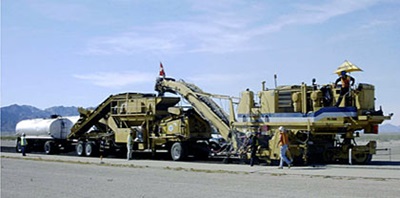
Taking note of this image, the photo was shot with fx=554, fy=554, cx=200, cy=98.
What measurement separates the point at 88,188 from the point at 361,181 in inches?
306

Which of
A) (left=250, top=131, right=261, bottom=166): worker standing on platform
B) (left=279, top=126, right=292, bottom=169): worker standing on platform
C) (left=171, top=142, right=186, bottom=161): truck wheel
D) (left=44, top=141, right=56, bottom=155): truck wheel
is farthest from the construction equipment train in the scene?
(left=44, top=141, right=56, bottom=155): truck wheel

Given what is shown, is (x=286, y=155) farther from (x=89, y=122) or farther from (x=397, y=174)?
(x=89, y=122)

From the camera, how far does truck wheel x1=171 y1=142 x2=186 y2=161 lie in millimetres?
27672

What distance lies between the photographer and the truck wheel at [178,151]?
90.8ft

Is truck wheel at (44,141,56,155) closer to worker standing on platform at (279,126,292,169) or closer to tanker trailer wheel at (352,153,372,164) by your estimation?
worker standing on platform at (279,126,292,169)

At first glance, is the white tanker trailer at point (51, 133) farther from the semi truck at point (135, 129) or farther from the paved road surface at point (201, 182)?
the paved road surface at point (201, 182)

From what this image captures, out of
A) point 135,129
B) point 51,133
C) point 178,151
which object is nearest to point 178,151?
point 178,151

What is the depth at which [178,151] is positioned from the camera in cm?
2784

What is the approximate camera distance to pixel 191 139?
28422 mm

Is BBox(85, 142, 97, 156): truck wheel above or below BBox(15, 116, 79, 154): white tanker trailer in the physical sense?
below

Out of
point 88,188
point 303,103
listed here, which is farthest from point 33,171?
point 303,103

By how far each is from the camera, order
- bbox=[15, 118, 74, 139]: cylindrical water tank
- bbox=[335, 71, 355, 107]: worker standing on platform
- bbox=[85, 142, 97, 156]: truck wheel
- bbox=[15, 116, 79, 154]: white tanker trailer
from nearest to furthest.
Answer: bbox=[335, 71, 355, 107]: worker standing on platform < bbox=[85, 142, 97, 156]: truck wheel < bbox=[15, 116, 79, 154]: white tanker trailer < bbox=[15, 118, 74, 139]: cylindrical water tank

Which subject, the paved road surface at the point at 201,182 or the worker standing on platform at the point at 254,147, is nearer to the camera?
the paved road surface at the point at 201,182

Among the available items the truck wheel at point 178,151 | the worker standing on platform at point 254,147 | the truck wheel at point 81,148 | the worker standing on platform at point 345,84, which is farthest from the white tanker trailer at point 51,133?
the worker standing on platform at point 345,84
